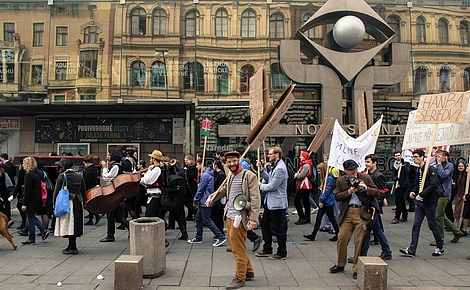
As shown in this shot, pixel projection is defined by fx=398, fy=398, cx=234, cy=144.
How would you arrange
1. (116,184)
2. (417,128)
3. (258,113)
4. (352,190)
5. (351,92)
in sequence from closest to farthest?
(352,190) < (116,184) < (258,113) < (417,128) < (351,92)

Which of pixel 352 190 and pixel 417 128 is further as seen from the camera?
pixel 417 128

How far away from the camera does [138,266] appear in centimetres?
509

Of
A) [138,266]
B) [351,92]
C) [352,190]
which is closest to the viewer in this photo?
[138,266]

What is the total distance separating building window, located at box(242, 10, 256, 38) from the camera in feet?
59.6

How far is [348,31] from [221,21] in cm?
589

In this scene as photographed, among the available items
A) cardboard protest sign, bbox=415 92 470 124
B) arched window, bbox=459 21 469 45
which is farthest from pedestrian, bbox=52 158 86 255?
arched window, bbox=459 21 469 45

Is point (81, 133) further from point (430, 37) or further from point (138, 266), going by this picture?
point (430, 37)

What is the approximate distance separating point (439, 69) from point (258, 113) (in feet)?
47.5

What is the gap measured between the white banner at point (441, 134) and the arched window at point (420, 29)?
9.35 metres

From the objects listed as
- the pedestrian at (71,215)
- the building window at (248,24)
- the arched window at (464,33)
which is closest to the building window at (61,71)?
the building window at (248,24)

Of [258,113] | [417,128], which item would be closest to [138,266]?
[258,113]

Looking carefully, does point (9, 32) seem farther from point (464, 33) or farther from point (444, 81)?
point (464, 33)

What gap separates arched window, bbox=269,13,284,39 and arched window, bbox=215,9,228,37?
2.06 metres

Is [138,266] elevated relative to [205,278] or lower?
elevated
